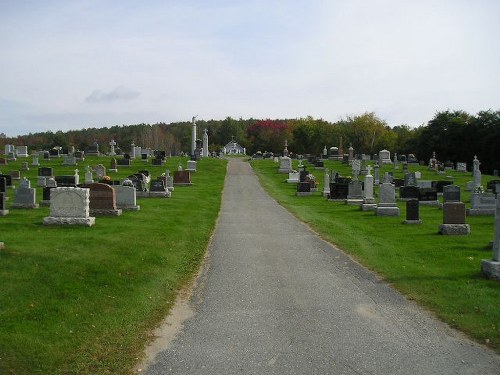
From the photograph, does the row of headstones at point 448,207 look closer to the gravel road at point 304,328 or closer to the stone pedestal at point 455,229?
the stone pedestal at point 455,229

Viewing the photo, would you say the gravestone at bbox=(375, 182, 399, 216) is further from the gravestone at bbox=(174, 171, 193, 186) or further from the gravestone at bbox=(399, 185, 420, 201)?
the gravestone at bbox=(174, 171, 193, 186)

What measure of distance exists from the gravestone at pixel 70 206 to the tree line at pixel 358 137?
5973cm

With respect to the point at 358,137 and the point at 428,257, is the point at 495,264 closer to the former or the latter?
the point at 428,257

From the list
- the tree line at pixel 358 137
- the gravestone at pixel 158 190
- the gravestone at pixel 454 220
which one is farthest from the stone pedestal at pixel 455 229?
the tree line at pixel 358 137

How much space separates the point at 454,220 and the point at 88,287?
38.5ft

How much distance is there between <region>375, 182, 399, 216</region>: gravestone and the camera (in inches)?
902

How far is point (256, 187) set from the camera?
1566 inches

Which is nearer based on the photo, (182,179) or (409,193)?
(409,193)

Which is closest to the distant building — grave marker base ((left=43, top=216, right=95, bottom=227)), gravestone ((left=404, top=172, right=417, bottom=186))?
gravestone ((left=404, top=172, right=417, bottom=186))

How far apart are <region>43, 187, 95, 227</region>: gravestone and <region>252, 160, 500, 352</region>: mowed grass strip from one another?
734cm

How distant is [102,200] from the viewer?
1972 cm

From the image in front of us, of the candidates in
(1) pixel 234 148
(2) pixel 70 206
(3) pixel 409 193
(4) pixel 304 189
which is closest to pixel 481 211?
(3) pixel 409 193

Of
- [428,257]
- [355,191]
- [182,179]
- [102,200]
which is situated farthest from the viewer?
[182,179]

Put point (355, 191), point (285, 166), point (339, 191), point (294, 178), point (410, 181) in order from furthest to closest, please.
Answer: point (285, 166), point (294, 178), point (410, 181), point (339, 191), point (355, 191)
